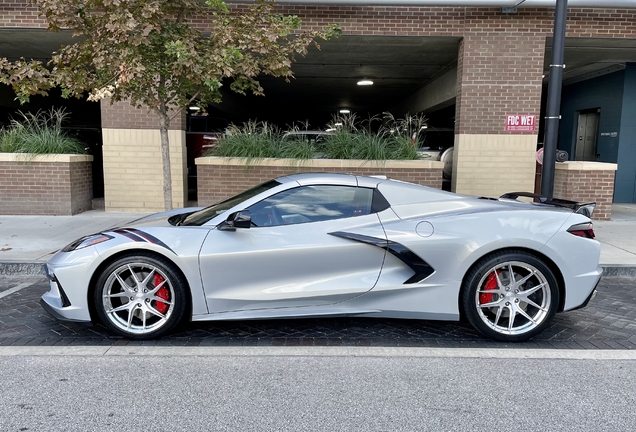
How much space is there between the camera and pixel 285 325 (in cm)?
465

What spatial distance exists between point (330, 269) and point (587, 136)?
1418 cm

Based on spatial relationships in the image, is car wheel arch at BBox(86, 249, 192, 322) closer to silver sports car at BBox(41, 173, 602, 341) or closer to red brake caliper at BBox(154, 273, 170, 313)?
silver sports car at BBox(41, 173, 602, 341)

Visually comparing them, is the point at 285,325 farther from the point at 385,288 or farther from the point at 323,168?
the point at 323,168

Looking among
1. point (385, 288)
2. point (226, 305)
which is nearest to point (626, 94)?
point (385, 288)

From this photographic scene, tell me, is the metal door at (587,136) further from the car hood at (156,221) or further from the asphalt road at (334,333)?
the car hood at (156,221)

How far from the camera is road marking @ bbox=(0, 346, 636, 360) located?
154 inches

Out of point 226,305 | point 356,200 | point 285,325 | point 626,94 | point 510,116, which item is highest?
point 626,94

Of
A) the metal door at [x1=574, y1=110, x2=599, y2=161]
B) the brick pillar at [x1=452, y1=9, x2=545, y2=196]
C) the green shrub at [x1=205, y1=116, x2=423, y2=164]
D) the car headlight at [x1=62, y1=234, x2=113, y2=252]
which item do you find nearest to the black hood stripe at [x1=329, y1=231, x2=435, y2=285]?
the car headlight at [x1=62, y1=234, x2=113, y2=252]

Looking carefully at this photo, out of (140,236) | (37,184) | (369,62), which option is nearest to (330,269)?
(140,236)

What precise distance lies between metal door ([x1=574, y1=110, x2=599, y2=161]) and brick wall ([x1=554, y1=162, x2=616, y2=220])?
5174mm

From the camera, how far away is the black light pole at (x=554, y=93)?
6.72m

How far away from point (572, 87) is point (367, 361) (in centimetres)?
1525

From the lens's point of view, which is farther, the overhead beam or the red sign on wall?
the overhead beam

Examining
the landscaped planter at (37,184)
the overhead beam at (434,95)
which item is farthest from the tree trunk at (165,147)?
the overhead beam at (434,95)
